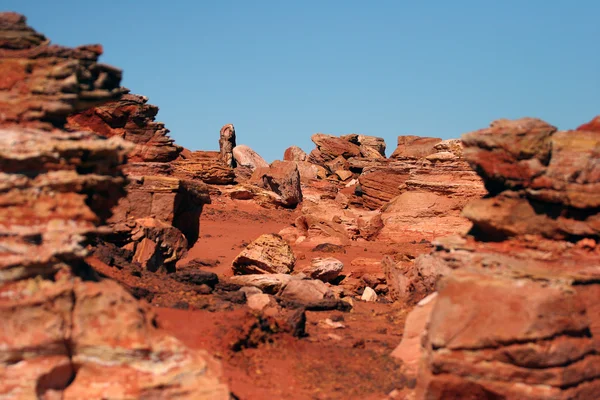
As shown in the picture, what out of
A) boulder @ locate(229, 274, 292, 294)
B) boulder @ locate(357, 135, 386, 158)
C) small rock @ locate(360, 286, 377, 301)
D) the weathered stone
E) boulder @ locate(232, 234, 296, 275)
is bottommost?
small rock @ locate(360, 286, 377, 301)

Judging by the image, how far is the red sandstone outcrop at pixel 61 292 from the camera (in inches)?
306

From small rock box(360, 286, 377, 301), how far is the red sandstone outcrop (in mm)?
8988

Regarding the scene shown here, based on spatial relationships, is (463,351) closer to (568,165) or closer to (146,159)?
(568,165)

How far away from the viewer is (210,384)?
26.5 ft

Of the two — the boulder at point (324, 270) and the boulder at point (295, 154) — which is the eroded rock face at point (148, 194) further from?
the boulder at point (295, 154)

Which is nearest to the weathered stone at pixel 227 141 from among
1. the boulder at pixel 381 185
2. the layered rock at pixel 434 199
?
the boulder at pixel 381 185

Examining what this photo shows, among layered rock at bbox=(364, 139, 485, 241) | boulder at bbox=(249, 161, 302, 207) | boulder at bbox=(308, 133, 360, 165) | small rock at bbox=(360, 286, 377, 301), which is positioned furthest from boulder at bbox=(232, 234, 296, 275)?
boulder at bbox=(308, 133, 360, 165)

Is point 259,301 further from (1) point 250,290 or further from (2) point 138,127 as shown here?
(2) point 138,127

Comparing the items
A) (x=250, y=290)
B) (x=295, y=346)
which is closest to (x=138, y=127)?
(x=250, y=290)

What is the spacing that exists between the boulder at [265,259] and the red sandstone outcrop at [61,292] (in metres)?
9.37

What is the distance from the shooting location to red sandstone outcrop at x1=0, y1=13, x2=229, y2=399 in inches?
306

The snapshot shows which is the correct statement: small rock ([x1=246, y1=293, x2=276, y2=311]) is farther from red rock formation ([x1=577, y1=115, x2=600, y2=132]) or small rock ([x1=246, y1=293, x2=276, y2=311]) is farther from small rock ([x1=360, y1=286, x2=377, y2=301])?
red rock formation ([x1=577, y1=115, x2=600, y2=132])

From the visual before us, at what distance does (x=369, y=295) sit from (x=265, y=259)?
2.64 metres

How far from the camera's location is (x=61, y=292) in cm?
796
